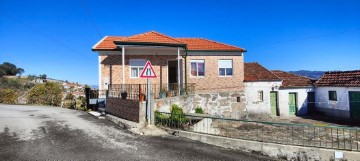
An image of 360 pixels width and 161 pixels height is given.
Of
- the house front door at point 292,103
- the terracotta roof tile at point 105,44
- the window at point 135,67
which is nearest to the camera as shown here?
the terracotta roof tile at point 105,44

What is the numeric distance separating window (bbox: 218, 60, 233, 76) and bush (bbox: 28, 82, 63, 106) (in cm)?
1926

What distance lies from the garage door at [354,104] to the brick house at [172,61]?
8743 millimetres

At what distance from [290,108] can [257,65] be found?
5.35 meters

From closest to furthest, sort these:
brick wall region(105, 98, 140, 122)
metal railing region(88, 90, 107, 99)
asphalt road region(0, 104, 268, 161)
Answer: asphalt road region(0, 104, 268, 161), brick wall region(105, 98, 140, 122), metal railing region(88, 90, 107, 99)

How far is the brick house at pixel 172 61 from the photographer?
17719 mm

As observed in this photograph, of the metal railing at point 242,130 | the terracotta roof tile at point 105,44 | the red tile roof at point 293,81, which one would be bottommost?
the metal railing at point 242,130

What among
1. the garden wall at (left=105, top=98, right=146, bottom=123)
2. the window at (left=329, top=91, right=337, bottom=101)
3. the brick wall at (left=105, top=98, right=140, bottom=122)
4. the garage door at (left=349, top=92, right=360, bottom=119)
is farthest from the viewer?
the window at (left=329, top=91, right=337, bottom=101)

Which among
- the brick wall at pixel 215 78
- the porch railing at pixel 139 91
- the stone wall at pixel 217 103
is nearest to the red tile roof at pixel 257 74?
the brick wall at pixel 215 78

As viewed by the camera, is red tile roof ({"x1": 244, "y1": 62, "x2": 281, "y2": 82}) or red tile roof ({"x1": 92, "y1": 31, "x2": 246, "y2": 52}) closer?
red tile roof ({"x1": 92, "y1": 31, "x2": 246, "y2": 52})

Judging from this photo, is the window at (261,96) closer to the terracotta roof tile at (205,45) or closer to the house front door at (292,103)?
the house front door at (292,103)

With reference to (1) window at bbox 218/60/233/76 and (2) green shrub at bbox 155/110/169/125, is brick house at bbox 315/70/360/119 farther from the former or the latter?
(2) green shrub at bbox 155/110/169/125

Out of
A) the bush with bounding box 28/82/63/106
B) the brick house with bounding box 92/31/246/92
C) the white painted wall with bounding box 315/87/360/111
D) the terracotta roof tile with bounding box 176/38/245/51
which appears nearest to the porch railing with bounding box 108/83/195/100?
the brick house with bounding box 92/31/246/92

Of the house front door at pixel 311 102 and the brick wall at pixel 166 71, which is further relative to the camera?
the house front door at pixel 311 102

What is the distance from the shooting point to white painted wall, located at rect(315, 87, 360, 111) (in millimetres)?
20933
